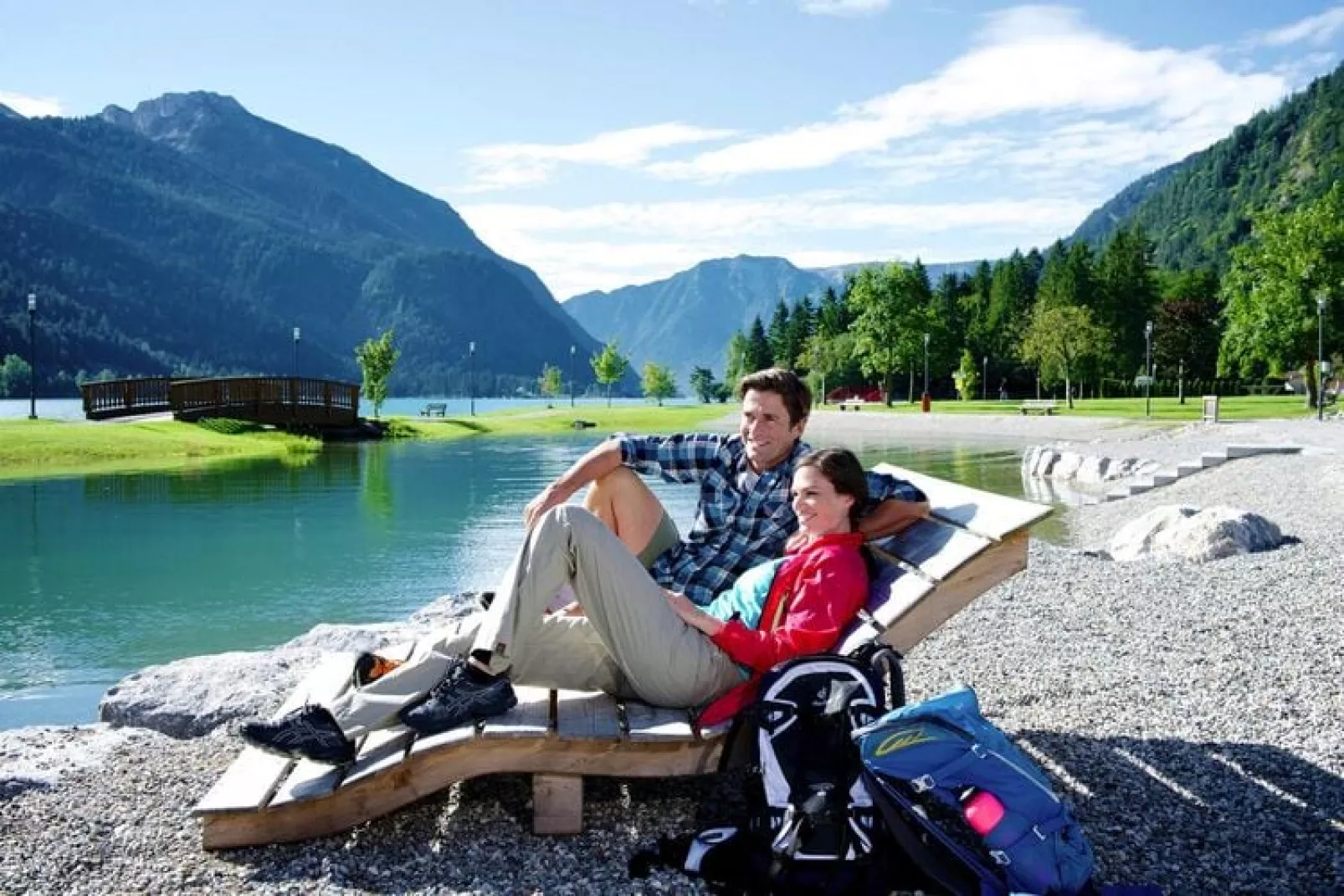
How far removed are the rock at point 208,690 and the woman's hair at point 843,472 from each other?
2.95 meters

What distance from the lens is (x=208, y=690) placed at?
21.6 feet

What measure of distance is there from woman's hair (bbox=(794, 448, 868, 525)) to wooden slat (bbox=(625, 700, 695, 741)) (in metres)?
1.00

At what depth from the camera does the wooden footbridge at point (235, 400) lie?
4200 cm

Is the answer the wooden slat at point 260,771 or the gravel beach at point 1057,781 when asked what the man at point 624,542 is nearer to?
the wooden slat at point 260,771

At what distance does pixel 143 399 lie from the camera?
4369 centimetres

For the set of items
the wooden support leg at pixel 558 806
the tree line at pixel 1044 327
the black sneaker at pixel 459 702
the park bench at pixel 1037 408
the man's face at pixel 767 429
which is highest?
the tree line at pixel 1044 327

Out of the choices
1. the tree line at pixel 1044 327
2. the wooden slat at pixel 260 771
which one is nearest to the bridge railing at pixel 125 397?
the wooden slat at pixel 260 771

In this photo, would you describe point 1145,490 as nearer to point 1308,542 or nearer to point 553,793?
point 1308,542

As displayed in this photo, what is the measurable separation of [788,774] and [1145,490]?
18424 mm

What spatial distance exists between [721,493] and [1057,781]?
180 cm

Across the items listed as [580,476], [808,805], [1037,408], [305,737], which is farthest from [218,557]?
[1037,408]

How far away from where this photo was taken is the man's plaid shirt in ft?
15.5

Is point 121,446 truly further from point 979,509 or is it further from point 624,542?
point 979,509

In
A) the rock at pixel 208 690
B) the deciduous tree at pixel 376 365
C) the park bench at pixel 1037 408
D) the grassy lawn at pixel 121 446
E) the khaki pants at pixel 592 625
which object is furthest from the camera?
the deciduous tree at pixel 376 365
